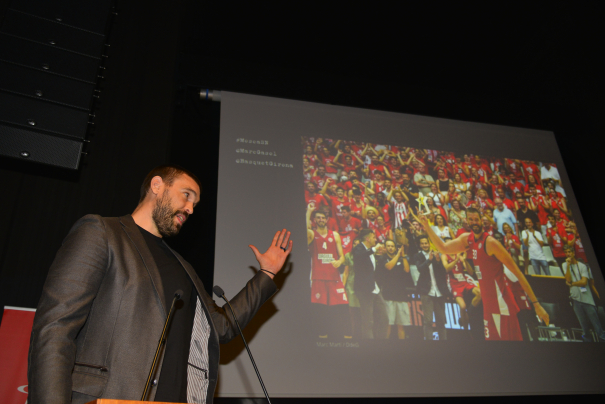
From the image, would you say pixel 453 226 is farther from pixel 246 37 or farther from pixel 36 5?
pixel 36 5

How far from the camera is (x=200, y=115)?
11.5 ft

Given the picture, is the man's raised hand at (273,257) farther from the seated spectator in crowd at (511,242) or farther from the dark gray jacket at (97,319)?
the seated spectator in crowd at (511,242)

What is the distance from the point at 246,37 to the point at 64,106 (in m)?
1.83

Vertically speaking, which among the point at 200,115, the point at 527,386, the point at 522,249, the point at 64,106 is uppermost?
the point at 200,115

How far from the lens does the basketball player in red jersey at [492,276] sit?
3129 millimetres

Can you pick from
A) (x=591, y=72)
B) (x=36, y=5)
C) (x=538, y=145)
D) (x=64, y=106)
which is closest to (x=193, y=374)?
(x=64, y=106)

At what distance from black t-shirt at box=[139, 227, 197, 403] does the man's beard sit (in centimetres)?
5

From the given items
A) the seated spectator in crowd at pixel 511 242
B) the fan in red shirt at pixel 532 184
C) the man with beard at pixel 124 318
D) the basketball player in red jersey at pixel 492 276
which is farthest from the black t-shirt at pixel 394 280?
the fan in red shirt at pixel 532 184

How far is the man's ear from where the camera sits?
6.86 feet

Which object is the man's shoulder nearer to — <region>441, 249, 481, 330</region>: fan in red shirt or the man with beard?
the man with beard

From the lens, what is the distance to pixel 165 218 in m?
1.99

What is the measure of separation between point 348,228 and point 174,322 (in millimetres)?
1692

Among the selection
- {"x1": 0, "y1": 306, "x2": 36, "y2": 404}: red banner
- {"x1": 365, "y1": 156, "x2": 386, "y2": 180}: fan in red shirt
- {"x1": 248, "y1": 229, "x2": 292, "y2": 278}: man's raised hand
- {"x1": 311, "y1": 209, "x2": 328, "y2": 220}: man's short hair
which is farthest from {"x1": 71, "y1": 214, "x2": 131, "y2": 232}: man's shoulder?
{"x1": 365, "y1": 156, "x2": 386, "y2": 180}: fan in red shirt

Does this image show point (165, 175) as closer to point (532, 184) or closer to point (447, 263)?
point (447, 263)
